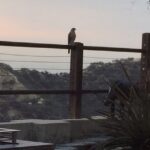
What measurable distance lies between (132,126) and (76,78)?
4.34m

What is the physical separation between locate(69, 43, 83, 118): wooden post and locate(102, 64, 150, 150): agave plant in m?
3.98

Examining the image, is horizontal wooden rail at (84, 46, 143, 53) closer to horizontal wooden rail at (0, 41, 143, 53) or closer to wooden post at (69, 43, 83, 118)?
horizontal wooden rail at (0, 41, 143, 53)

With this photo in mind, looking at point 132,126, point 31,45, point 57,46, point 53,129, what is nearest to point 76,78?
point 57,46

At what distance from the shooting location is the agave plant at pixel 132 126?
6293 mm

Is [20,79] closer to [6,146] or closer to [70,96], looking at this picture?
[70,96]

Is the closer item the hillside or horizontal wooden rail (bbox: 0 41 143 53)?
horizontal wooden rail (bbox: 0 41 143 53)

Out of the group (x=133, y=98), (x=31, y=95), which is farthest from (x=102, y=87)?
(x=133, y=98)

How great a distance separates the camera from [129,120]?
6.36 metres

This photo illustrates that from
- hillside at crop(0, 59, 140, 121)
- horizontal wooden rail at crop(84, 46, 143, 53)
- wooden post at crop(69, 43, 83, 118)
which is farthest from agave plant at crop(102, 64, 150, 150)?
horizontal wooden rail at crop(84, 46, 143, 53)

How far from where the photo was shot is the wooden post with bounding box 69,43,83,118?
10547 mm

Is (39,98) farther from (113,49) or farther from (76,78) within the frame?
(113,49)

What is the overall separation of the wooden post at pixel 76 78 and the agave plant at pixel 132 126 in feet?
13.1

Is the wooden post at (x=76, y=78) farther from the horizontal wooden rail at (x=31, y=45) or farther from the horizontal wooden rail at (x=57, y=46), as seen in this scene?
the horizontal wooden rail at (x=31, y=45)

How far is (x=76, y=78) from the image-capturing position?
418 inches
